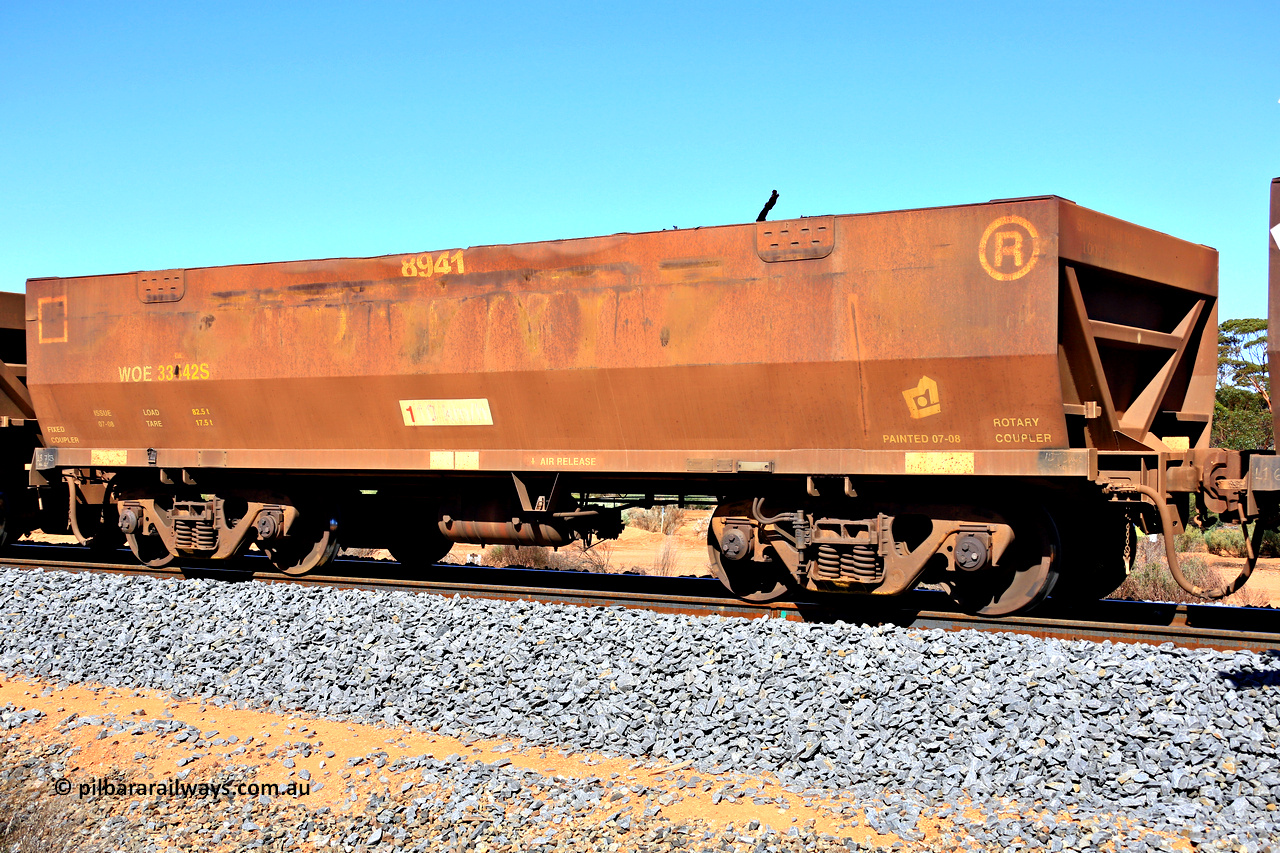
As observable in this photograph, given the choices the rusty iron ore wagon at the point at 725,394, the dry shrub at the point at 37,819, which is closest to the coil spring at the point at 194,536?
the rusty iron ore wagon at the point at 725,394

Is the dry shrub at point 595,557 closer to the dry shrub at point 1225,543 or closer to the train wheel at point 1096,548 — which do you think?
the train wheel at point 1096,548

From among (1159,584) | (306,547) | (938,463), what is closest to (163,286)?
(306,547)

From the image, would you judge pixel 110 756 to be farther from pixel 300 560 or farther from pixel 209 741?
pixel 300 560

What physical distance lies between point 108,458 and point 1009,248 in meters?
9.74

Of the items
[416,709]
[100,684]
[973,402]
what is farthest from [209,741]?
[973,402]

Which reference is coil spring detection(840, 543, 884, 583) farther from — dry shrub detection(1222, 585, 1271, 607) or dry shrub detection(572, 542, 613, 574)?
dry shrub detection(1222, 585, 1271, 607)

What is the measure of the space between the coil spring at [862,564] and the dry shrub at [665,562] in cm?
583

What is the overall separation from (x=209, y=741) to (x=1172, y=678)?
6.17 m

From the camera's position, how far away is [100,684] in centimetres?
791

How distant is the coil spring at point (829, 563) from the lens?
336 inches

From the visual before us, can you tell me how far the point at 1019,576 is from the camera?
8.35m

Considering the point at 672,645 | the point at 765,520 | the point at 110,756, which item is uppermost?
the point at 765,520

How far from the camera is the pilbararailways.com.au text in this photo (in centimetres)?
591

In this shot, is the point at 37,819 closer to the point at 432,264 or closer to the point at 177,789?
the point at 177,789
